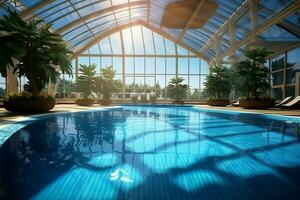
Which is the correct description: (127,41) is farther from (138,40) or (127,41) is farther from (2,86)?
(2,86)

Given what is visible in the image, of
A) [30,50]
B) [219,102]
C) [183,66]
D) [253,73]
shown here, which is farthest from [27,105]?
[183,66]

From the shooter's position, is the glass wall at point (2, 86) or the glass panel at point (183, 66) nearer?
the glass wall at point (2, 86)

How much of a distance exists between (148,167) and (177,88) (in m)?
15.6

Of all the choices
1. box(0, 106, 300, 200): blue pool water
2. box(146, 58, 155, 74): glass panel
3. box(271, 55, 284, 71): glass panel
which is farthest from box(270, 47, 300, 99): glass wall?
box(0, 106, 300, 200): blue pool water

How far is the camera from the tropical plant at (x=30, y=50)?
7.33 metres

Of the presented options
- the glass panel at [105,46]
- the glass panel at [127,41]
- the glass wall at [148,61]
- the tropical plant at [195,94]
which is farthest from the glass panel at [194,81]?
the glass panel at [105,46]

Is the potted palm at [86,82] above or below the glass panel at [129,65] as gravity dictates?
below

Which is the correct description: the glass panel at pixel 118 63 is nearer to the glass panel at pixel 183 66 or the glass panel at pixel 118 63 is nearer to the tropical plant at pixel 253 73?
the glass panel at pixel 183 66

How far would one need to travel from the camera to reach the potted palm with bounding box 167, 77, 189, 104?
18203 millimetres

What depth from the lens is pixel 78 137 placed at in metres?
4.67

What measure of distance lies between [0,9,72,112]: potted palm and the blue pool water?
376cm

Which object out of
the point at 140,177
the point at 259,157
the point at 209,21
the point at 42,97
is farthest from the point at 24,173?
the point at 209,21

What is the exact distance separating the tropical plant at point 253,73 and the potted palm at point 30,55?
28.7 feet

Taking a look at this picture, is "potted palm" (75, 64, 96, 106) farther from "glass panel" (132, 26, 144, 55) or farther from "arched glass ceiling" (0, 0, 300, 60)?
"glass panel" (132, 26, 144, 55)
